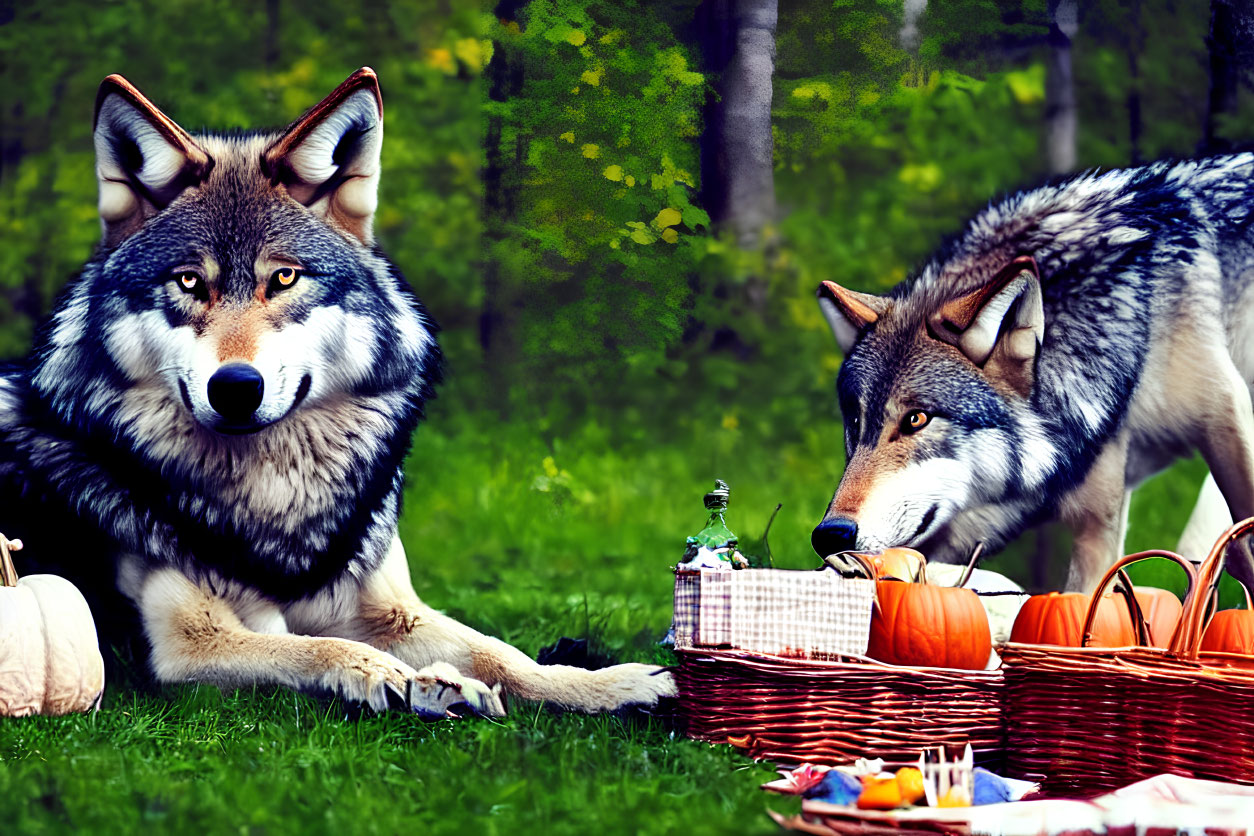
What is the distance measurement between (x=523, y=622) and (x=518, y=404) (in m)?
0.84

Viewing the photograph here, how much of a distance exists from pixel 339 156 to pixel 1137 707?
9.56 ft

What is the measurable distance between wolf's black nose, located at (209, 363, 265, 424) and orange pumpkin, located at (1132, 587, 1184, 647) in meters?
2.54

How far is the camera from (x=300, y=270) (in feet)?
12.5

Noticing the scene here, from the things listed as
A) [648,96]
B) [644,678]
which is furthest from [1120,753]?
[648,96]

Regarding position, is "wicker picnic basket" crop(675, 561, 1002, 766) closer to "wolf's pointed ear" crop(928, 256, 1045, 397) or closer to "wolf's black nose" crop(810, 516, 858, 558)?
"wolf's black nose" crop(810, 516, 858, 558)

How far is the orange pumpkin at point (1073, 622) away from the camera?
3.06 meters

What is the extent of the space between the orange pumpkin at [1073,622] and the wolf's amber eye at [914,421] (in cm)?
118

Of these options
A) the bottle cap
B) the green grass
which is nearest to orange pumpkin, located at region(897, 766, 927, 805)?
the green grass

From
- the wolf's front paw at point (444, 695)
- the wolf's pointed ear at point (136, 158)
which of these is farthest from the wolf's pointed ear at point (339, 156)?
the wolf's front paw at point (444, 695)

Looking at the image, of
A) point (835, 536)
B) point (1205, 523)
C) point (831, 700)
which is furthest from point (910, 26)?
point (831, 700)

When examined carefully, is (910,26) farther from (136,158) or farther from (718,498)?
(136,158)

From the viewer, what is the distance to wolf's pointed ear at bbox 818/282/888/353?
15.0 ft

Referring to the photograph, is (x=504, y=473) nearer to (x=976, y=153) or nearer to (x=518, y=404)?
(x=518, y=404)

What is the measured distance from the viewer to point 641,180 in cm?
474
